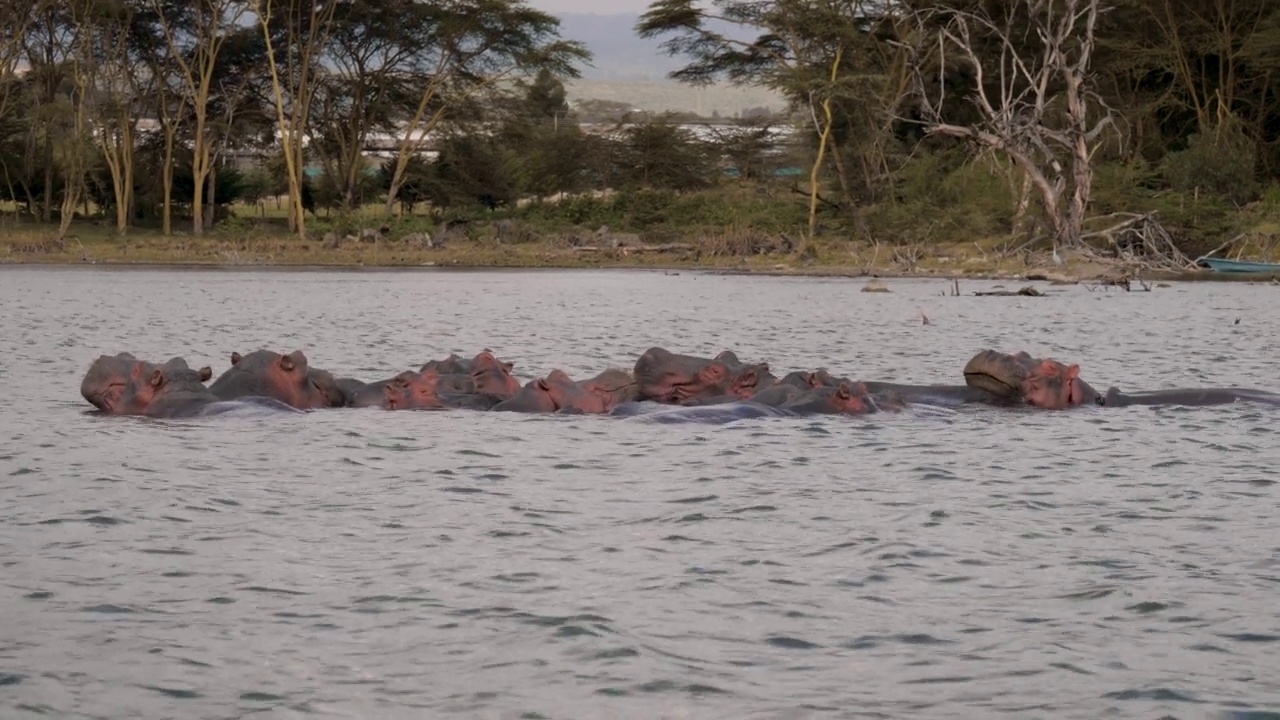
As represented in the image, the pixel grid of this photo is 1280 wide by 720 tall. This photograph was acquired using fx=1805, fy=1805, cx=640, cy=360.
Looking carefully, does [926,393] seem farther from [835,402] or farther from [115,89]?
[115,89]

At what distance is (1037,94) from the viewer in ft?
151

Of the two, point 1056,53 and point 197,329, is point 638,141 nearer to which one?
point 1056,53

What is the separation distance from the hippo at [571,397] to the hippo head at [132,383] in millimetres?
2524

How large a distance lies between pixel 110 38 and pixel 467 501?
173 feet

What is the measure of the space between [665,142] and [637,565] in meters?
59.6

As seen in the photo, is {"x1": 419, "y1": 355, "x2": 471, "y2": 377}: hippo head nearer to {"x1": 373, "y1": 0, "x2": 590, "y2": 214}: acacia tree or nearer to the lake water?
the lake water

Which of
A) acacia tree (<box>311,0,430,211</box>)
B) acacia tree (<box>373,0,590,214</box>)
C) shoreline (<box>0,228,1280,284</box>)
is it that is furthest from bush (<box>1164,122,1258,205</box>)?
acacia tree (<box>311,0,430,211</box>)

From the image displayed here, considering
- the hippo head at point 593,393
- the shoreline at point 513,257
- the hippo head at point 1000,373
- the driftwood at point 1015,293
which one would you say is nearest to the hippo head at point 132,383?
the hippo head at point 593,393

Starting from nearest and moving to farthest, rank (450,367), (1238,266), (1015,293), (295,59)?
(450,367), (1015,293), (1238,266), (295,59)

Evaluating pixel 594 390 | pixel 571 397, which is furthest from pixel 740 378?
pixel 571 397

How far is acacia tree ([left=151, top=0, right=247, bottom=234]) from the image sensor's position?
58.2m

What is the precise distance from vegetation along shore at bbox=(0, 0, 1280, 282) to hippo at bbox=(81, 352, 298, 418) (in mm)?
31615

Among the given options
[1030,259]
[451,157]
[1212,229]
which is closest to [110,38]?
[451,157]

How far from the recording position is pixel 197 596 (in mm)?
8172
